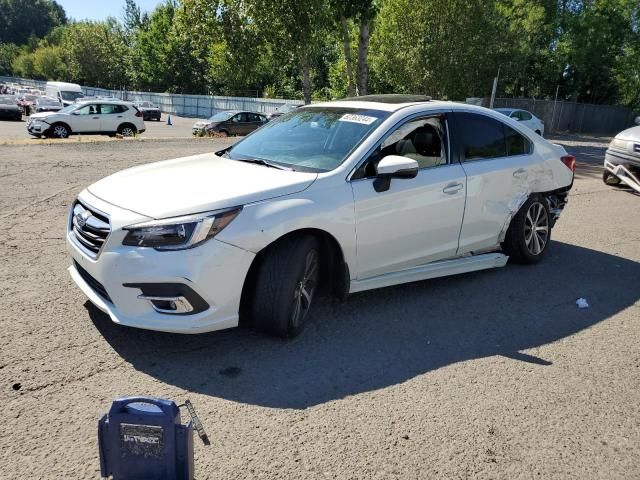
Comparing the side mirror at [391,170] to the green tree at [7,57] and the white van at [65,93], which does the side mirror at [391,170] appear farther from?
the green tree at [7,57]

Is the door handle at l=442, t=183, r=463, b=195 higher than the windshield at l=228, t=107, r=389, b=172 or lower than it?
lower

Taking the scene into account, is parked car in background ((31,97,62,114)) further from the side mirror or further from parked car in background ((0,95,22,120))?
the side mirror

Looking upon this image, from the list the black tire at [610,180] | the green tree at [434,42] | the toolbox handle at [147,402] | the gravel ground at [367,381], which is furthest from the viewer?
the green tree at [434,42]

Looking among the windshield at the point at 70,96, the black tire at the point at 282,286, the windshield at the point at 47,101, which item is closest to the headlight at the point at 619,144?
the black tire at the point at 282,286

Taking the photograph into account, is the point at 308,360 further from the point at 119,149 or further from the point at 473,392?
the point at 119,149

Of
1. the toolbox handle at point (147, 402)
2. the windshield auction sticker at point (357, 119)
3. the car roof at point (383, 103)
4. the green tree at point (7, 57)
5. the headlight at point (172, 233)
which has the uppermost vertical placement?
the green tree at point (7, 57)

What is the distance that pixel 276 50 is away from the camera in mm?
20703

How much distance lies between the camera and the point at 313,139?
4469 mm

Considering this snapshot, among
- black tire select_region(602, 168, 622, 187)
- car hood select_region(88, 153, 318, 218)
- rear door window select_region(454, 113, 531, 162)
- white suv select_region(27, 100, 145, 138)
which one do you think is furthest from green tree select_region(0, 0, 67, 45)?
rear door window select_region(454, 113, 531, 162)

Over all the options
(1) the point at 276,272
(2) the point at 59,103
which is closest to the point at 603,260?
(1) the point at 276,272

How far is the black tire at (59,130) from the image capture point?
19.6m

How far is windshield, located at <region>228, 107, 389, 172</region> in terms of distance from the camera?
416 centimetres

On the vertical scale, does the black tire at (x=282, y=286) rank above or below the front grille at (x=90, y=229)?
below

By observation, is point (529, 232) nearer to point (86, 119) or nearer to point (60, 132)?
point (60, 132)
